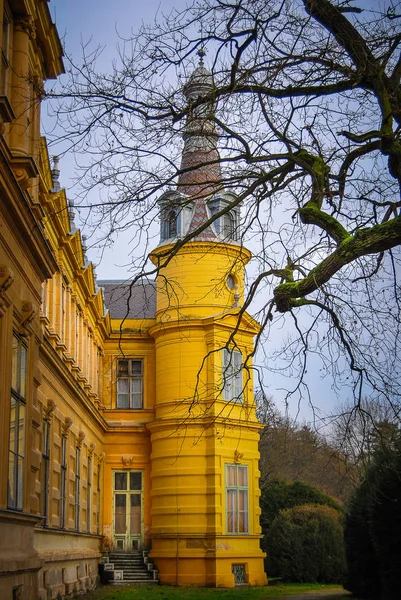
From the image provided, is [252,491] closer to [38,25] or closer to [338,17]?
[38,25]

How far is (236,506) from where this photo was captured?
31219mm

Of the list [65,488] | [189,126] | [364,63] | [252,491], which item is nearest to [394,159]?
[364,63]

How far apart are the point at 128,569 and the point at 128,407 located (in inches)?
245

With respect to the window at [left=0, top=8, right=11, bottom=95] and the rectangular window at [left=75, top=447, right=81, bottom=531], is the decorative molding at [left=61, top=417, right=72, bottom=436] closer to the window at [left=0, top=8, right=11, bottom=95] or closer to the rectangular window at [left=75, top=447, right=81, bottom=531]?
the rectangular window at [left=75, top=447, right=81, bottom=531]

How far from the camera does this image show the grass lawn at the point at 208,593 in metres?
23.7

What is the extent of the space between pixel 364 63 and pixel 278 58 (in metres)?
1.01


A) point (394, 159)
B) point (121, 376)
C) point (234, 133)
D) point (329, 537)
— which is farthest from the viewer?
point (121, 376)

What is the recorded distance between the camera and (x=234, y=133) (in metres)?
11.2

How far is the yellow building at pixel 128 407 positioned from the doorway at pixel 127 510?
4 centimetres

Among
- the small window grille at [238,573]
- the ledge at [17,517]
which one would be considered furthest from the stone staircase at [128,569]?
the ledge at [17,517]

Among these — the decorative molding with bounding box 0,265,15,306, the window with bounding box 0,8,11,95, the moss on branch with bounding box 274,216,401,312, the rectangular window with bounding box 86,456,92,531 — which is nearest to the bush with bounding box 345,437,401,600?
the moss on branch with bounding box 274,216,401,312

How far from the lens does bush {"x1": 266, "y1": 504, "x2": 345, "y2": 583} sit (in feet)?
103

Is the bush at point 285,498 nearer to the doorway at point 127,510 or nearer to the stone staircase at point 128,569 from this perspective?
the doorway at point 127,510

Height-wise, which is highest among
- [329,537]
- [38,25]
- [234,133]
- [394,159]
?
[38,25]
